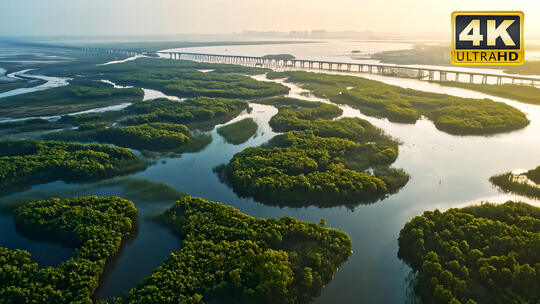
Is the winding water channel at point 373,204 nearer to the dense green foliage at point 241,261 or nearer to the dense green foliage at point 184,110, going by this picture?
the dense green foliage at point 241,261

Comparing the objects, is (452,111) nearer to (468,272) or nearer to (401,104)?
(401,104)

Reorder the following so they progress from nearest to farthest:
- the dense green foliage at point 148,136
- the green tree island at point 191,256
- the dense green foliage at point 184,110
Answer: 1. the green tree island at point 191,256
2. the dense green foliage at point 148,136
3. the dense green foliage at point 184,110

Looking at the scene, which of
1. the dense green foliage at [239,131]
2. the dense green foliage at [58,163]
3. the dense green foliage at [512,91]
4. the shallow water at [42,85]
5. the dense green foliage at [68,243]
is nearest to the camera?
the dense green foliage at [68,243]

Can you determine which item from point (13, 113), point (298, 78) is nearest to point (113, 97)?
point (13, 113)

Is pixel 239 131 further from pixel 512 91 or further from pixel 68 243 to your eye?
pixel 512 91

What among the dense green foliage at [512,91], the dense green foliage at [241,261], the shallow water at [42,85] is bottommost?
the dense green foliage at [241,261]

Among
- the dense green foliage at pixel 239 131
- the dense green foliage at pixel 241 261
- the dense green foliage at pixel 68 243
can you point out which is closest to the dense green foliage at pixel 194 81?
the dense green foliage at pixel 239 131
